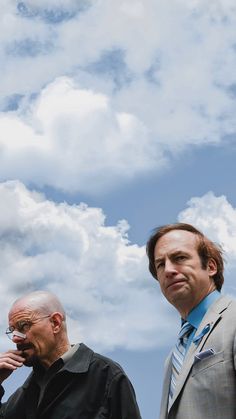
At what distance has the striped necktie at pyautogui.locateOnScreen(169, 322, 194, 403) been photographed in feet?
16.0

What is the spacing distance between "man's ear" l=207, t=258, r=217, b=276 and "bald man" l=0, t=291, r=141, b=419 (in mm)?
1717

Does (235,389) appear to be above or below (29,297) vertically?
below

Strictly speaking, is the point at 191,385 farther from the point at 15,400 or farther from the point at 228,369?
the point at 15,400

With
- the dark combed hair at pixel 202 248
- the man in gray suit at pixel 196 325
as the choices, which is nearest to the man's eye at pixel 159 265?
the man in gray suit at pixel 196 325

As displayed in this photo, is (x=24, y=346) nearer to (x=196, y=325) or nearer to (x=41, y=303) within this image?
(x=41, y=303)

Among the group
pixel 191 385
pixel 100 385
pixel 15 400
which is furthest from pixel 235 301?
pixel 15 400

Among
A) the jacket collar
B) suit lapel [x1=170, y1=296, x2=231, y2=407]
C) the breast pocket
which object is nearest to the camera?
the breast pocket

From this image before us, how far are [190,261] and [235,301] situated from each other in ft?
1.56

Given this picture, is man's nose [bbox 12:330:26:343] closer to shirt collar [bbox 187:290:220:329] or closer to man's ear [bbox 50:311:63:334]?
man's ear [bbox 50:311:63:334]

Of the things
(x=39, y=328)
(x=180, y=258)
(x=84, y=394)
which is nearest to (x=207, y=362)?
(x=180, y=258)

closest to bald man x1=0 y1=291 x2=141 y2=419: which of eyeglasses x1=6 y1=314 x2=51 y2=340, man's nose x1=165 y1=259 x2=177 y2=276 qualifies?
eyeglasses x1=6 y1=314 x2=51 y2=340

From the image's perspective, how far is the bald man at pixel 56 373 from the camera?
604 centimetres

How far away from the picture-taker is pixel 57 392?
616cm

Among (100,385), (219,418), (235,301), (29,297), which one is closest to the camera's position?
(219,418)
